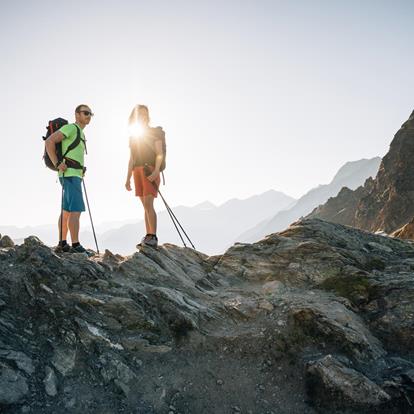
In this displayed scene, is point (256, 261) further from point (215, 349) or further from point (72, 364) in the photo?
point (72, 364)

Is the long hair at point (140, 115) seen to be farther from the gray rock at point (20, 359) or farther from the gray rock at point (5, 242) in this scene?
the gray rock at point (5, 242)

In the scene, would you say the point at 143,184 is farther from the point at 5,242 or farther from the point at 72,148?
the point at 5,242

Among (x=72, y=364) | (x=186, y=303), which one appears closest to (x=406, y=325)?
(x=186, y=303)

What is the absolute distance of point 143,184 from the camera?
33.4 feet

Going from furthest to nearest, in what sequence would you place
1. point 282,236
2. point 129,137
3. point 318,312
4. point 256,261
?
point 282,236, point 256,261, point 129,137, point 318,312

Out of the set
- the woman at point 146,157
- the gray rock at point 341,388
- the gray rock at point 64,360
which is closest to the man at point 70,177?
the woman at point 146,157

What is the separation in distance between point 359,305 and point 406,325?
132 centimetres

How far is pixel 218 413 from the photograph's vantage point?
5793 millimetres

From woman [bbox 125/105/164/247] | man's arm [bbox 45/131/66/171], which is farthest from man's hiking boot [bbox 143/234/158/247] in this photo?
man's arm [bbox 45/131/66/171]

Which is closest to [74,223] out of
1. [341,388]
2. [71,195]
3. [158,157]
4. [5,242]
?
[71,195]

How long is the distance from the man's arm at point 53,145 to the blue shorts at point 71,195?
390mm

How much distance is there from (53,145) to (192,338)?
20.5ft

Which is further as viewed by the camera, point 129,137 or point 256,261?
point 256,261

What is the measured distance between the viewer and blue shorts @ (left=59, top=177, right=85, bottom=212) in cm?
908
